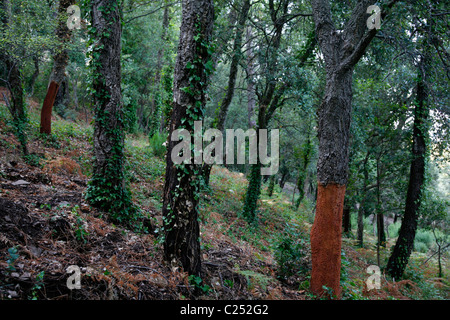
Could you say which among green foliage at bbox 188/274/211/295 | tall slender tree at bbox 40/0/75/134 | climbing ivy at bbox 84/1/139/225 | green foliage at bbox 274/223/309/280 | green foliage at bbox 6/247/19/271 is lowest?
green foliage at bbox 274/223/309/280

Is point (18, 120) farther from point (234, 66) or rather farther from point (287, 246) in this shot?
point (287, 246)

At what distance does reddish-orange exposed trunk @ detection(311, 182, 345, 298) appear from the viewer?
4520 millimetres

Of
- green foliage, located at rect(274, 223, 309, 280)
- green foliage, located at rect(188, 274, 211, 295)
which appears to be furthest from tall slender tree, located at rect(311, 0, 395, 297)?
green foliage, located at rect(188, 274, 211, 295)

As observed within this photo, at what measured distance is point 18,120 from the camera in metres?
6.54

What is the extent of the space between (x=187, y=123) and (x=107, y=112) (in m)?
2.17

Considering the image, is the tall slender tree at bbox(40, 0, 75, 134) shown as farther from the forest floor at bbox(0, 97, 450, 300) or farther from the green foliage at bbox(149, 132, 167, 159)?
the green foliage at bbox(149, 132, 167, 159)

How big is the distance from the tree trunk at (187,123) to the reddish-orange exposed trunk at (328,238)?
213 cm

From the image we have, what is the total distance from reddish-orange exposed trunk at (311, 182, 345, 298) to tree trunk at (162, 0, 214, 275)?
83.8 inches

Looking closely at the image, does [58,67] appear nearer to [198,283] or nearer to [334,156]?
[198,283]

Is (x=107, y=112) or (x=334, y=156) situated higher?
(x=107, y=112)

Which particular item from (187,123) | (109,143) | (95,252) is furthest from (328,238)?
(109,143)

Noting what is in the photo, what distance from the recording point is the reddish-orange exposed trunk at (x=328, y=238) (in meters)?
4.52

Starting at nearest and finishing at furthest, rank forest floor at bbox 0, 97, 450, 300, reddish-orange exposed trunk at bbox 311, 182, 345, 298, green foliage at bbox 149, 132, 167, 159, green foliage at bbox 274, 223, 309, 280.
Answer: forest floor at bbox 0, 97, 450, 300
reddish-orange exposed trunk at bbox 311, 182, 345, 298
green foliage at bbox 274, 223, 309, 280
green foliage at bbox 149, 132, 167, 159

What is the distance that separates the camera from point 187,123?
12.0 feet
